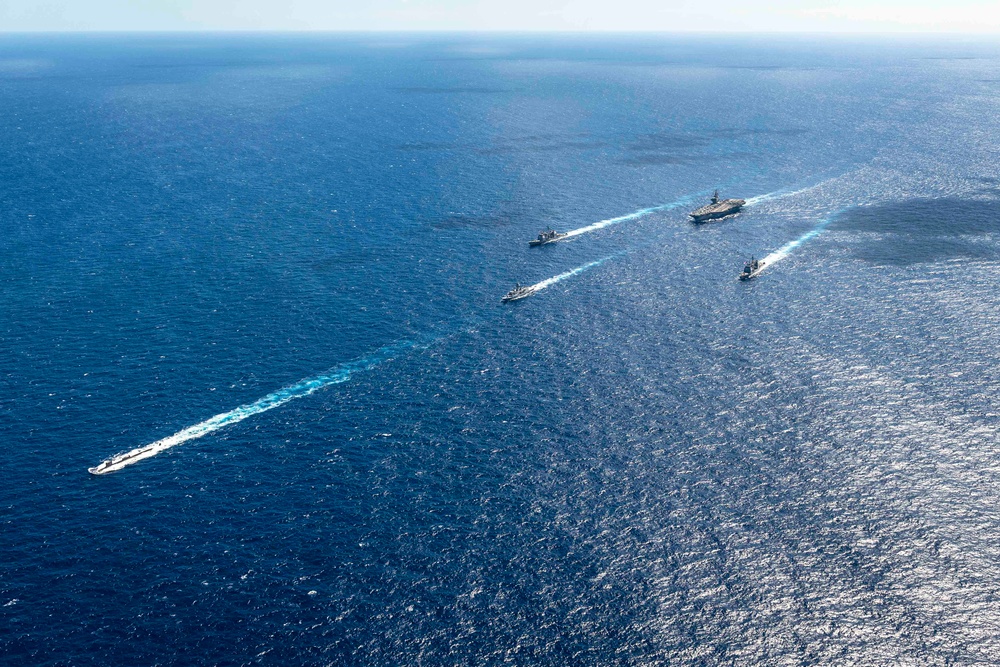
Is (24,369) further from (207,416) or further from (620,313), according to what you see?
(620,313)

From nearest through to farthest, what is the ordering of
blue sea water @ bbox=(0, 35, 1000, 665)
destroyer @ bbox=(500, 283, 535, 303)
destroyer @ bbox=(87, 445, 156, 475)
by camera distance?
1. blue sea water @ bbox=(0, 35, 1000, 665)
2. destroyer @ bbox=(87, 445, 156, 475)
3. destroyer @ bbox=(500, 283, 535, 303)

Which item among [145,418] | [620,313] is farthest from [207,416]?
[620,313]

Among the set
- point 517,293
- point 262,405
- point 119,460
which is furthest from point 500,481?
point 517,293

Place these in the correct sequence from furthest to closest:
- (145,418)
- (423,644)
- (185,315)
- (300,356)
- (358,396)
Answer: (185,315), (300,356), (358,396), (145,418), (423,644)

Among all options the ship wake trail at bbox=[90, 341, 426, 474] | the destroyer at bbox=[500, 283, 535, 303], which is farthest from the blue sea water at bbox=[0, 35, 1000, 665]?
the destroyer at bbox=[500, 283, 535, 303]

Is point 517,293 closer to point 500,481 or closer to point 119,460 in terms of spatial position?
point 500,481

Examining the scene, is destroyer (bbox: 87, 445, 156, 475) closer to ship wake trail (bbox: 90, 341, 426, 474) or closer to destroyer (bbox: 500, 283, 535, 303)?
ship wake trail (bbox: 90, 341, 426, 474)
